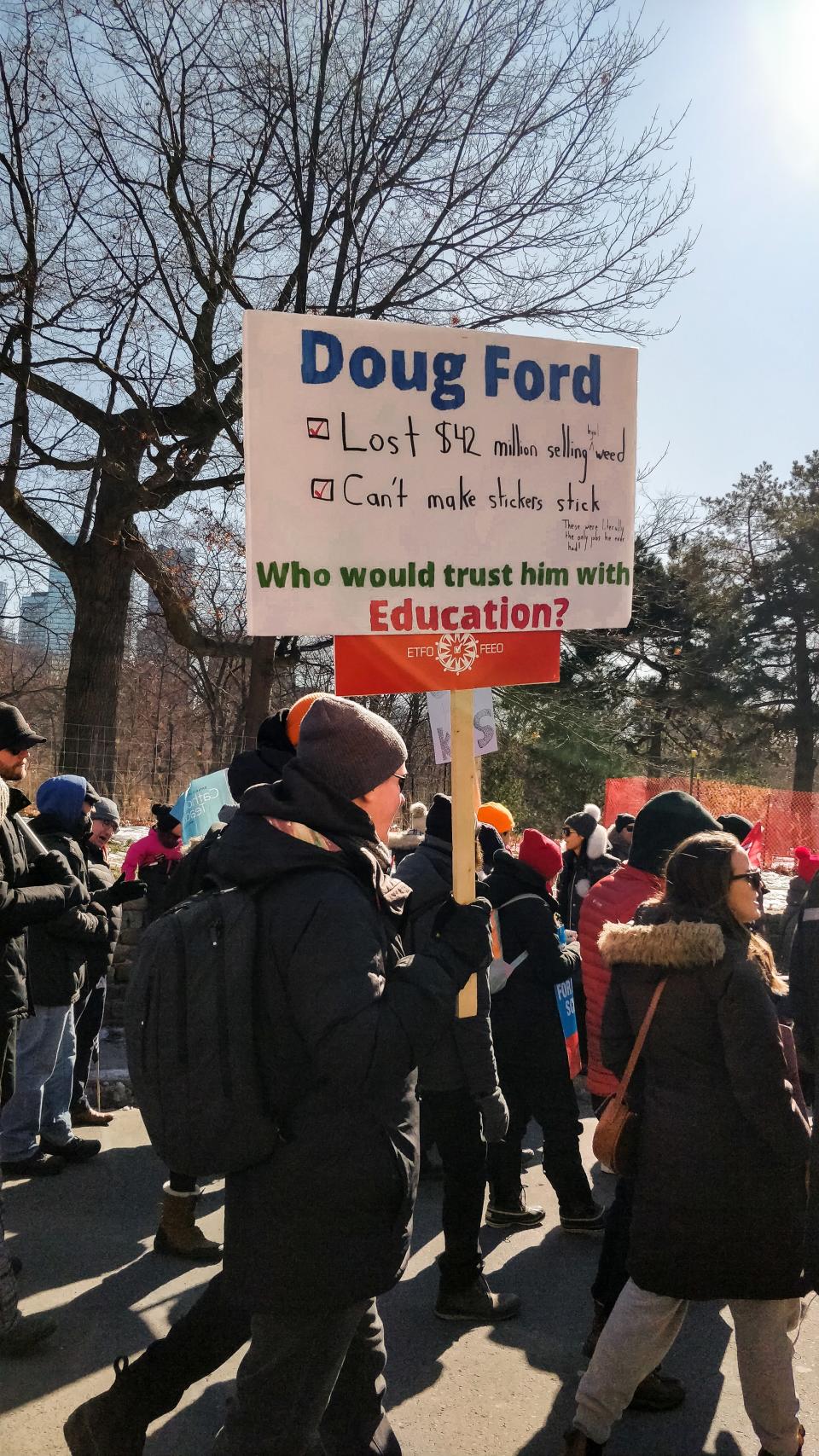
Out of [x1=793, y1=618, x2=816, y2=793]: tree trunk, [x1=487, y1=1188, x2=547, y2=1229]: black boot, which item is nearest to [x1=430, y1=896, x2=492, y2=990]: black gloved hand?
[x1=487, y1=1188, x2=547, y2=1229]: black boot

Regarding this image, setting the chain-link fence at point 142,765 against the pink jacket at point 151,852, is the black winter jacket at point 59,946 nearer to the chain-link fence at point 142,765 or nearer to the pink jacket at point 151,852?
the pink jacket at point 151,852

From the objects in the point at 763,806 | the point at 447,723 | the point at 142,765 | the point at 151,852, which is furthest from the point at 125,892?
the point at 763,806

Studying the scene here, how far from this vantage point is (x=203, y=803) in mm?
6898

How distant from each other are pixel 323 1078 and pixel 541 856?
2.69 m

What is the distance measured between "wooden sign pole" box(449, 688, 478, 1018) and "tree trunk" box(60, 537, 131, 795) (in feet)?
35.6

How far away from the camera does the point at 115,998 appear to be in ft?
26.1

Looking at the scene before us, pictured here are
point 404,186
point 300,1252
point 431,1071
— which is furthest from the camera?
point 404,186

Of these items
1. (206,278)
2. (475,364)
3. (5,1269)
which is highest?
(206,278)

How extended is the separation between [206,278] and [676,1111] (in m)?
10.7

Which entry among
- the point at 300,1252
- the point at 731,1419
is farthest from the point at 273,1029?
the point at 731,1419

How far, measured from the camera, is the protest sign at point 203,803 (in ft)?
22.5

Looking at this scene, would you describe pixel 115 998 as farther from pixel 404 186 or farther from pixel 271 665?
pixel 404 186

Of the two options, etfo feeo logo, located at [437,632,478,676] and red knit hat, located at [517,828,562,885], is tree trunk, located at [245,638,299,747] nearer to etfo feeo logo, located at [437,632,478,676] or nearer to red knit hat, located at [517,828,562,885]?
red knit hat, located at [517,828,562,885]

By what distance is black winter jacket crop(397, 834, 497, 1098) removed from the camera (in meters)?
3.69
